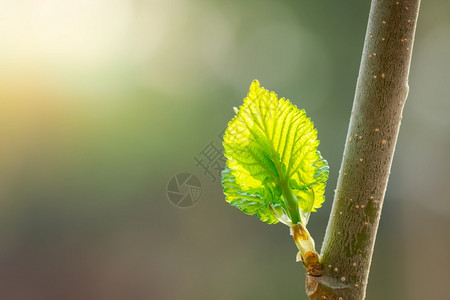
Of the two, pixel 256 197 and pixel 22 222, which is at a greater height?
pixel 256 197

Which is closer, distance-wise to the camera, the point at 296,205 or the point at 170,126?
the point at 296,205

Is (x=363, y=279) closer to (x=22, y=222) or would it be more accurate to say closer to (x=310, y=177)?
(x=310, y=177)

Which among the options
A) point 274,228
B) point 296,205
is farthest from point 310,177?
point 274,228

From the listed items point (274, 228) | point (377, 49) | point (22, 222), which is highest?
point (377, 49)
